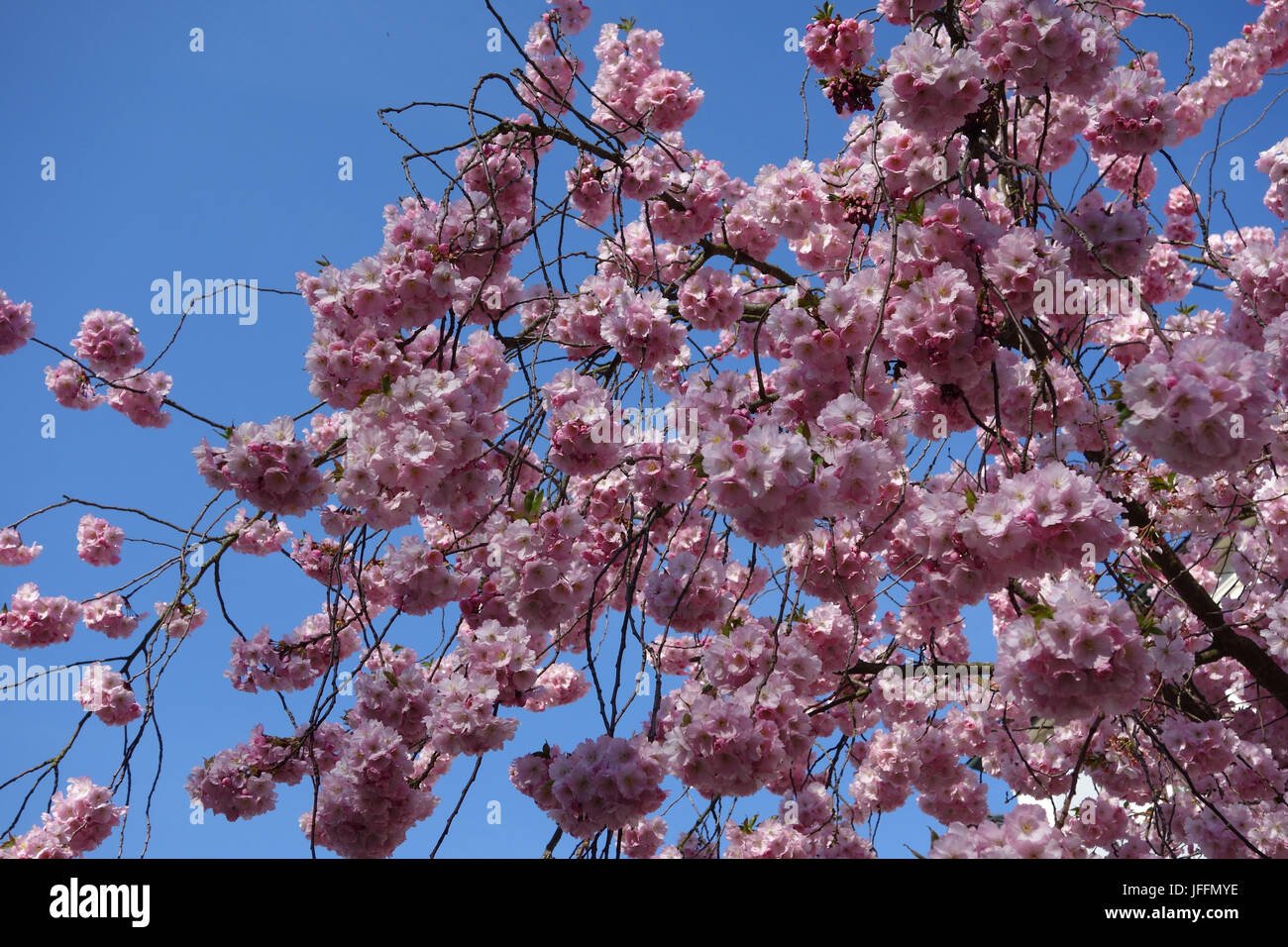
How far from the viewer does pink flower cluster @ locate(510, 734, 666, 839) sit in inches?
81.5

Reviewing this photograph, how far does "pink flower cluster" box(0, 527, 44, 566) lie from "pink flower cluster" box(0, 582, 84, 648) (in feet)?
2.12

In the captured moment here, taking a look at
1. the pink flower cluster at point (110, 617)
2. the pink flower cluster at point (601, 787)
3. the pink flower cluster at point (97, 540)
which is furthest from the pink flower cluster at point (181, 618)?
the pink flower cluster at point (601, 787)

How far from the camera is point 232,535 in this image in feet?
10.7

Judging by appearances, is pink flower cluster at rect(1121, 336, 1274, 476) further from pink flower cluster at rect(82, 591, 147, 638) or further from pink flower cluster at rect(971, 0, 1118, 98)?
pink flower cluster at rect(82, 591, 147, 638)

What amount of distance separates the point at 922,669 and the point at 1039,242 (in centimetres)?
214

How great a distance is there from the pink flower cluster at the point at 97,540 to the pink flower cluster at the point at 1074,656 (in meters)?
5.63

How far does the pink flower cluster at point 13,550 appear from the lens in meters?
5.15
